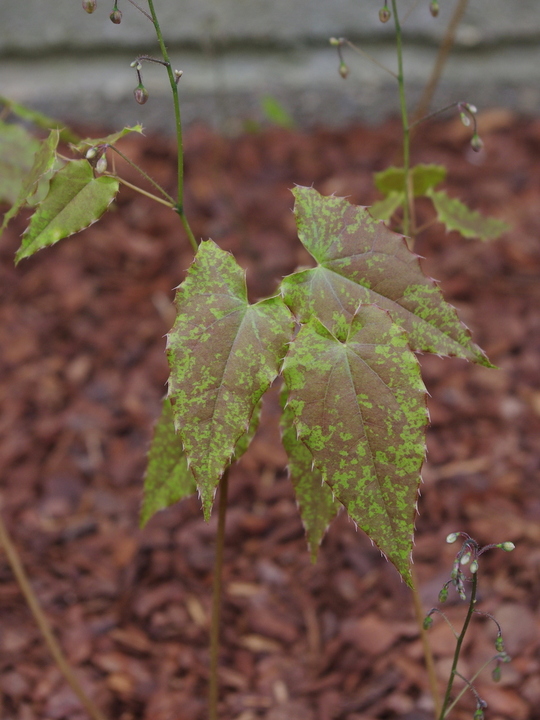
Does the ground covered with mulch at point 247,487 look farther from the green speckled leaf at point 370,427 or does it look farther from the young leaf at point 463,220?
the green speckled leaf at point 370,427

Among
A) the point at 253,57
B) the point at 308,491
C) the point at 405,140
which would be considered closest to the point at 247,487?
the point at 308,491

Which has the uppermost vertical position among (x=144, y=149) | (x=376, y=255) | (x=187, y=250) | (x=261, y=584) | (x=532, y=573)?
(x=376, y=255)

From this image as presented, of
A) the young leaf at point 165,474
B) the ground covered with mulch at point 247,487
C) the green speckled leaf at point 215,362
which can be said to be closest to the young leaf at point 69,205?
the green speckled leaf at point 215,362

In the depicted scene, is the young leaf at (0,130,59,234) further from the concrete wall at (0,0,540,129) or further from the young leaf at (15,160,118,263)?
the concrete wall at (0,0,540,129)

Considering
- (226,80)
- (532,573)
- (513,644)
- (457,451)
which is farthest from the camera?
(226,80)

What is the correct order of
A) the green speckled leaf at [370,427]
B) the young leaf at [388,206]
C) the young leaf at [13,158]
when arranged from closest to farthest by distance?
the green speckled leaf at [370,427]
the young leaf at [388,206]
the young leaf at [13,158]

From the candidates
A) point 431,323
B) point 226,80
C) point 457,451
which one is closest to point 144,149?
point 226,80

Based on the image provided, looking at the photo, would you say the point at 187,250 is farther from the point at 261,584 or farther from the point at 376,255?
the point at 376,255

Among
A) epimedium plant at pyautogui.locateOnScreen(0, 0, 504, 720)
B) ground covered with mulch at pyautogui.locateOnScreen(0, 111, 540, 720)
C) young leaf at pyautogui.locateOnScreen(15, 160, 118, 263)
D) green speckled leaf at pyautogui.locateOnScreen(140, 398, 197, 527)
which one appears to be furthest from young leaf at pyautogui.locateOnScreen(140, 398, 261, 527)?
ground covered with mulch at pyautogui.locateOnScreen(0, 111, 540, 720)
